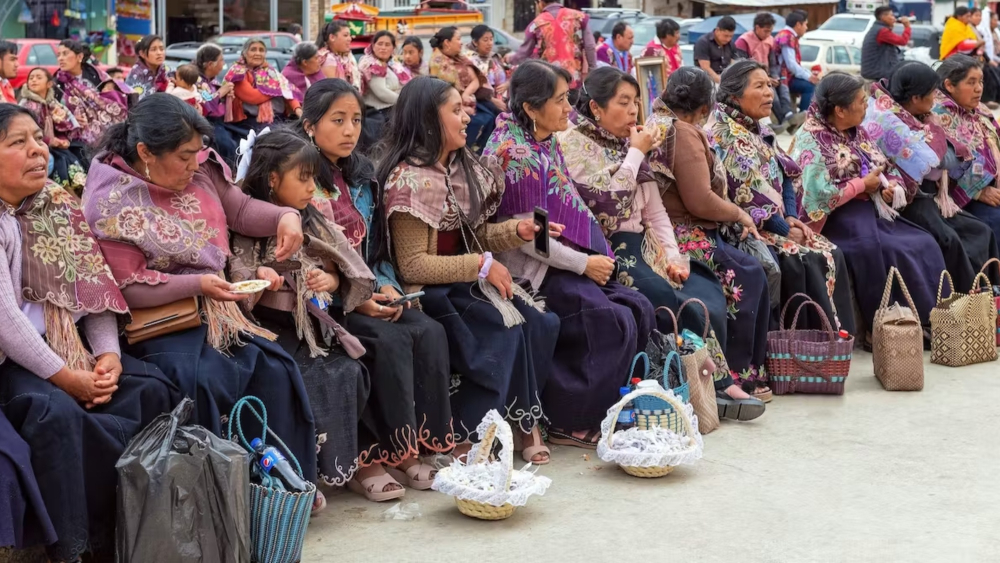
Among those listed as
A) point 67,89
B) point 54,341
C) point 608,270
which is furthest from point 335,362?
point 67,89

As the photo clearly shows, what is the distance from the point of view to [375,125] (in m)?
11.1

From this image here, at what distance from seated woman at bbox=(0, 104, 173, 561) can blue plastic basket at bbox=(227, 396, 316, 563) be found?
1.21 feet

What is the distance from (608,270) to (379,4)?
25.6 m

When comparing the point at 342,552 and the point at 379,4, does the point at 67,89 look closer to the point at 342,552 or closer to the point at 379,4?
the point at 342,552

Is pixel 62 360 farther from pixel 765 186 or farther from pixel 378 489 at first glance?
pixel 765 186

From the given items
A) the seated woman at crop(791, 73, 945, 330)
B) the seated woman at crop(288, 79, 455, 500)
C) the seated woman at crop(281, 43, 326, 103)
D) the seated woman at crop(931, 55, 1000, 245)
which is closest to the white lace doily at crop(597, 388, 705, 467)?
the seated woman at crop(288, 79, 455, 500)

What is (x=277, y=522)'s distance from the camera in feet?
11.5

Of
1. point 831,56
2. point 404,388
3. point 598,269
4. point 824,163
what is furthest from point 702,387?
point 831,56

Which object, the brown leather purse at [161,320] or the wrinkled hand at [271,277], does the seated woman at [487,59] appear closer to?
the wrinkled hand at [271,277]

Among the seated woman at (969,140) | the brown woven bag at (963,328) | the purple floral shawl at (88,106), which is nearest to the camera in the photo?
the brown woven bag at (963,328)

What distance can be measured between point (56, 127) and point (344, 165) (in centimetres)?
570

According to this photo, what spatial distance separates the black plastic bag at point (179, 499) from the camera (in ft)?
10.7

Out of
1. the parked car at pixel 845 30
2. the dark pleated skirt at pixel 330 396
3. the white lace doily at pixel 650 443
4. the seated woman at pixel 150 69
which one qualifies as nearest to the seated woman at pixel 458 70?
the seated woman at pixel 150 69

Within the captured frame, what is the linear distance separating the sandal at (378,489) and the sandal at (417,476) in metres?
0.08
